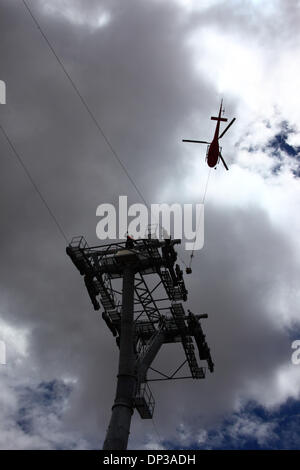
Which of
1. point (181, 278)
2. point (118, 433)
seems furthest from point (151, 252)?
point (118, 433)

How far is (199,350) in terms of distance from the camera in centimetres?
4234

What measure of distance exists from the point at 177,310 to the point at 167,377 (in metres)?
5.50

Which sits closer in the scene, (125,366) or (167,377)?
(125,366)

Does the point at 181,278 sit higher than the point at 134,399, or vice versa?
the point at 181,278
